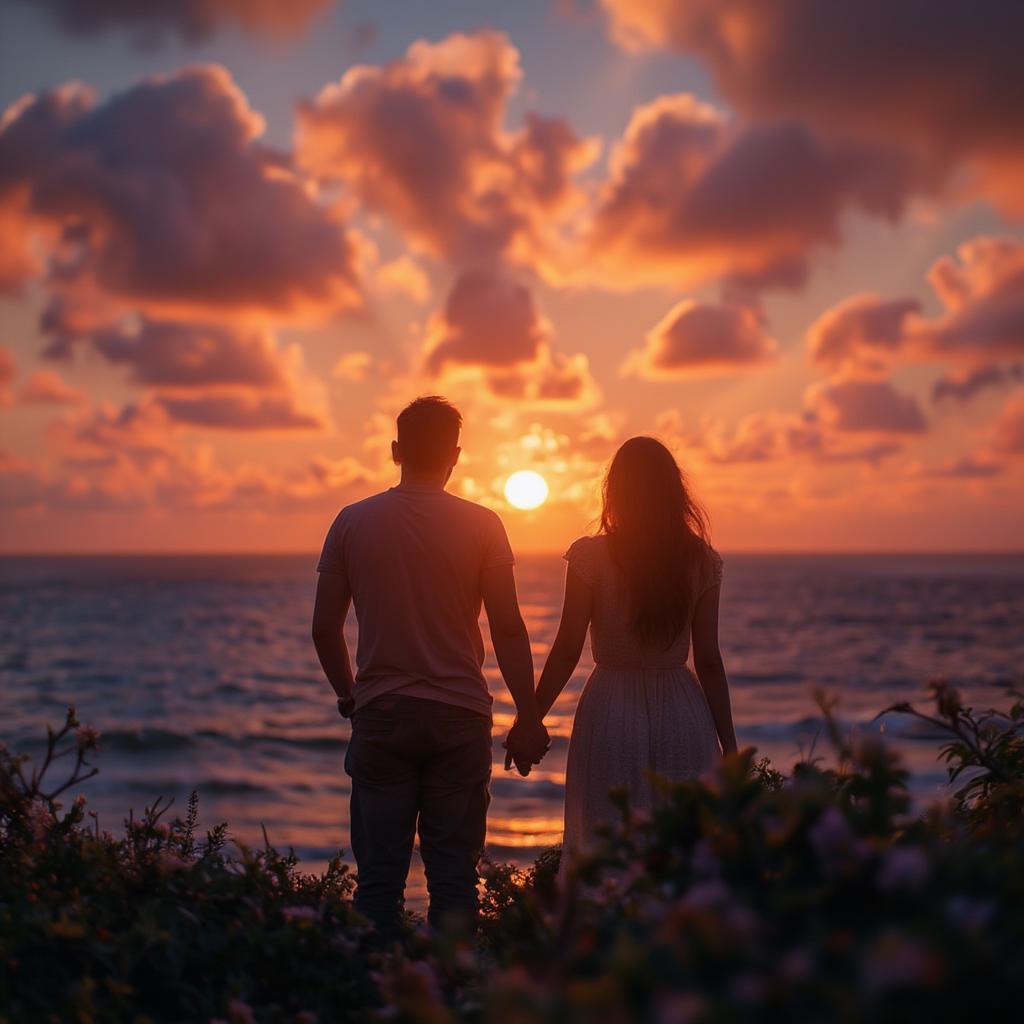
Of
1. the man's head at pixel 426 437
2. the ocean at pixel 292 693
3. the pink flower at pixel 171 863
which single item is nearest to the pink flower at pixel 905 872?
the ocean at pixel 292 693

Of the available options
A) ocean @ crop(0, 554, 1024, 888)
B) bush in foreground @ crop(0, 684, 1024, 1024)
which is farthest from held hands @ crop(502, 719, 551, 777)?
ocean @ crop(0, 554, 1024, 888)

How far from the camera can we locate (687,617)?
4.52 metres

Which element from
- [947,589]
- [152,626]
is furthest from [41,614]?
[947,589]

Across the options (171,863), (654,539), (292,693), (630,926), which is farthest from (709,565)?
(292,693)

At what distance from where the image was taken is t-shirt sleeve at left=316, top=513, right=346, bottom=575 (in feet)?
14.9

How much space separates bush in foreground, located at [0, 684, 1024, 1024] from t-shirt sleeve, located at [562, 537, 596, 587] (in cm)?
163

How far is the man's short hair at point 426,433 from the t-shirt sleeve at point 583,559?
73 centimetres

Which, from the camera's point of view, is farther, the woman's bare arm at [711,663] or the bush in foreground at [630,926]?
the woman's bare arm at [711,663]

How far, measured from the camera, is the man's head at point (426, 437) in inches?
178

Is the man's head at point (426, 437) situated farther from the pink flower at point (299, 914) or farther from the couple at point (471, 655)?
the pink flower at point (299, 914)

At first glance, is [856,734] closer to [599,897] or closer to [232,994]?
[599,897]

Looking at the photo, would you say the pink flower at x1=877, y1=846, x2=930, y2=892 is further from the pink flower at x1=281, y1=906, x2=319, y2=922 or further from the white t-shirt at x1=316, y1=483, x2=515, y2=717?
the white t-shirt at x1=316, y1=483, x2=515, y2=717

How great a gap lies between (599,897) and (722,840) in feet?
1.69

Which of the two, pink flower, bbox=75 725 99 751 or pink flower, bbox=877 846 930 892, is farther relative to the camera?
pink flower, bbox=75 725 99 751
